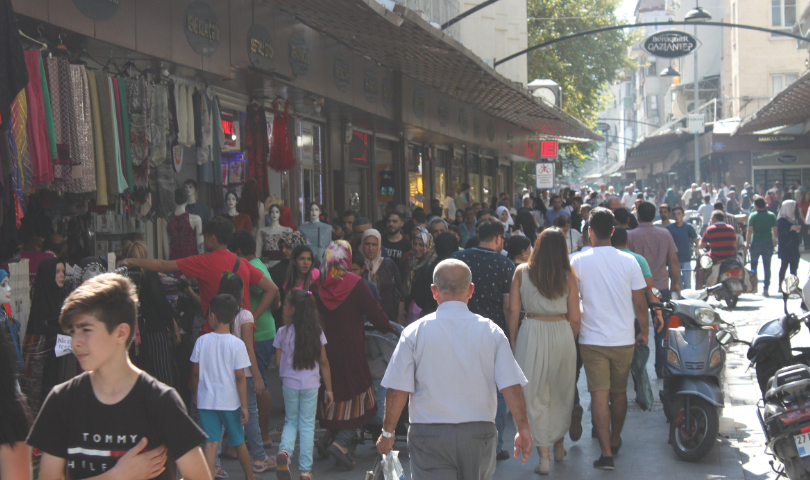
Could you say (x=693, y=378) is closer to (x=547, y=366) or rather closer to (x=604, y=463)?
(x=604, y=463)

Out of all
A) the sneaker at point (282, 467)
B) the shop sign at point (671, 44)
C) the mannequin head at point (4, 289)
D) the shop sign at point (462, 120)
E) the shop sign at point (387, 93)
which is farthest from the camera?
the shop sign at point (671, 44)

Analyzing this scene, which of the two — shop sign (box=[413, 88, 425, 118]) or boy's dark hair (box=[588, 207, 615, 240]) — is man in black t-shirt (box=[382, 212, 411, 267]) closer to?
boy's dark hair (box=[588, 207, 615, 240])

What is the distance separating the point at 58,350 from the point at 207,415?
1083mm

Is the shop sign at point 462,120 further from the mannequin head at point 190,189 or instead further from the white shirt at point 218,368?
the white shirt at point 218,368

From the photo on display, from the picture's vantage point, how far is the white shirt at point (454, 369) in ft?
13.3

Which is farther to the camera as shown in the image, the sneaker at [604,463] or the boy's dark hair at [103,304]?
the sneaker at [604,463]

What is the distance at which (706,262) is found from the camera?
14.5 meters

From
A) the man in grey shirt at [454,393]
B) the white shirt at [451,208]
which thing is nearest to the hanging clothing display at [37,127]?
the man in grey shirt at [454,393]

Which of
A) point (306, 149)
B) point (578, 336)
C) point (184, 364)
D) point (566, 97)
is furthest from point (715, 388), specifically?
point (566, 97)

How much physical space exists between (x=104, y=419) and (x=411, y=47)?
9.41 m

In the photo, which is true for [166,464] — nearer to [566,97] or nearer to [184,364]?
[184,364]

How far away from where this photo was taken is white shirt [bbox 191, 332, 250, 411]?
5398 mm

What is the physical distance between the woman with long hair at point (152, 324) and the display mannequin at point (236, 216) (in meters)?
3.54

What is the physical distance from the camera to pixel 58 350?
5453 mm
